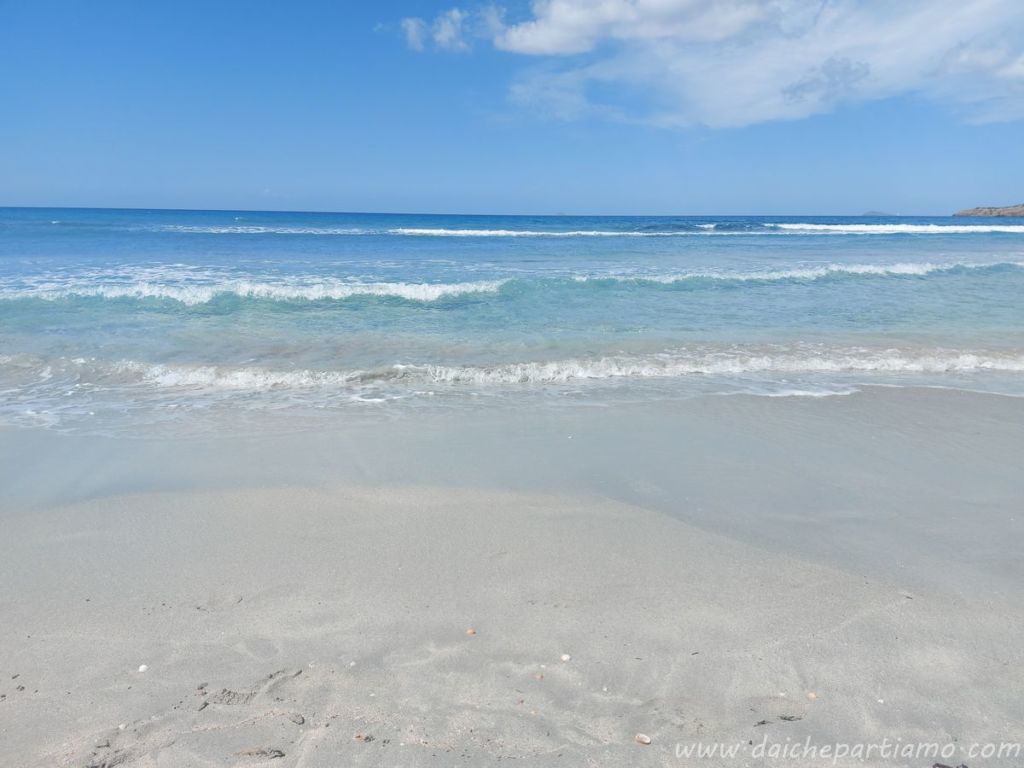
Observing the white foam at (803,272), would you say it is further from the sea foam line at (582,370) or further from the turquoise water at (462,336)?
the sea foam line at (582,370)

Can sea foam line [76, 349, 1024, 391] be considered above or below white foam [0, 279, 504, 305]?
below

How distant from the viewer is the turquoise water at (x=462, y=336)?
752cm

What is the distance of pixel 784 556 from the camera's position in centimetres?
386

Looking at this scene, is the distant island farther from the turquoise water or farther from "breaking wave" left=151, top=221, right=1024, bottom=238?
the turquoise water

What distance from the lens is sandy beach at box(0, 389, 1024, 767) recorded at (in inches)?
99.6

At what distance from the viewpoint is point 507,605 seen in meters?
3.34

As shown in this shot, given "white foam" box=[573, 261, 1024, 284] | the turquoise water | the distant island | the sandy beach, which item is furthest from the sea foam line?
the distant island

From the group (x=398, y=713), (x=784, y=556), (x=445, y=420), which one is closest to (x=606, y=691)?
(x=398, y=713)

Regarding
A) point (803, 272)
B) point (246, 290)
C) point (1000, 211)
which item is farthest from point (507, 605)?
point (1000, 211)

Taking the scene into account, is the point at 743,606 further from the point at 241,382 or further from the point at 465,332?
the point at 465,332

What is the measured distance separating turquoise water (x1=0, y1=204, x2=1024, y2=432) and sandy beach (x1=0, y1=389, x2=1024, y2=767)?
200cm

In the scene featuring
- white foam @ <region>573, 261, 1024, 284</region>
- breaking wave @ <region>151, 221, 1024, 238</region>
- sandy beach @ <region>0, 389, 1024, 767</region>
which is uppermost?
breaking wave @ <region>151, 221, 1024, 238</region>

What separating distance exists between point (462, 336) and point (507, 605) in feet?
24.9

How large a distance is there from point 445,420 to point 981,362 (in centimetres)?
726
